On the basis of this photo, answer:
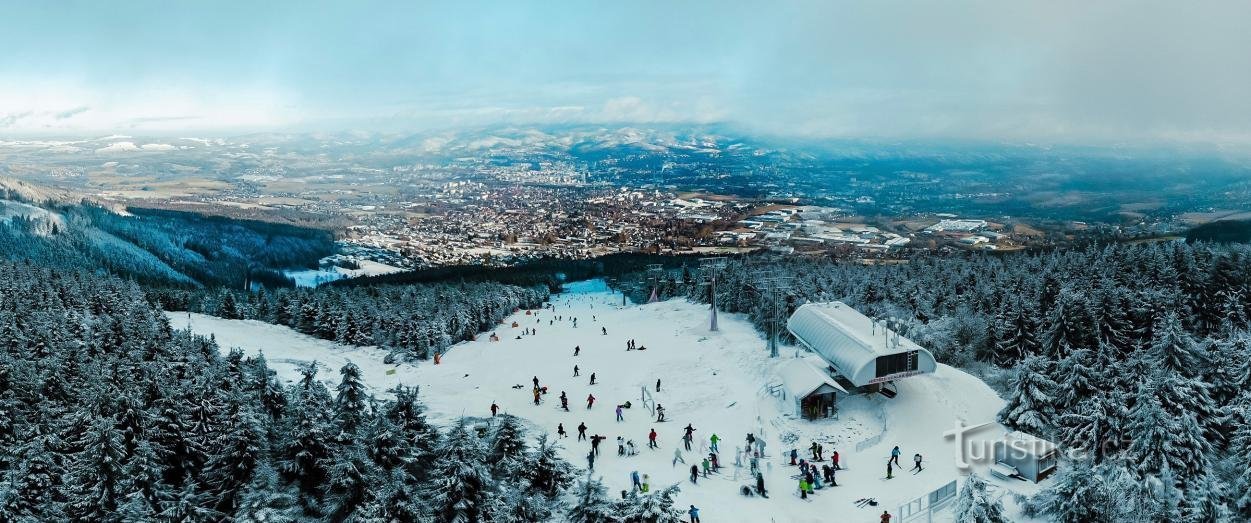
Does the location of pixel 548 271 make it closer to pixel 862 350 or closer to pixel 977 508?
pixel 862 350

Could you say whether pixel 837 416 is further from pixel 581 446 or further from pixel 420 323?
pixel 420 323

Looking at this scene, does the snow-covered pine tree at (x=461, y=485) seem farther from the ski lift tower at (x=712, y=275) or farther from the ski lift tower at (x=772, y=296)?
the ski lift tower at (x=712, y=275)

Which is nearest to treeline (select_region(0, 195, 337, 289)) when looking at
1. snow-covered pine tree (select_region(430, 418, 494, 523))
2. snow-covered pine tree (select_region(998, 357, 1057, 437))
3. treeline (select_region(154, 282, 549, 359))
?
treeline (select_region(154, 282, 549, 359))

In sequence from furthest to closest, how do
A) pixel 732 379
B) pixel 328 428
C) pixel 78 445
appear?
pixel 732 379 → pixel 78 445 → pixel 328 428

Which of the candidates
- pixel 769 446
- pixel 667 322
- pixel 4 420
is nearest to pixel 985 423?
pixel 769 446

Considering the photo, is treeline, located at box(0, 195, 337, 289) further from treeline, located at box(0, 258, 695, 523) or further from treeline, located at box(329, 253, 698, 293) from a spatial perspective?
treeline, located at box(0, 258, 695, 523)

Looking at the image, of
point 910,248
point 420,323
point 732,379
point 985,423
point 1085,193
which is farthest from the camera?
point 1085,193

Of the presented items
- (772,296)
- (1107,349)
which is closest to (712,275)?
(772,296)
